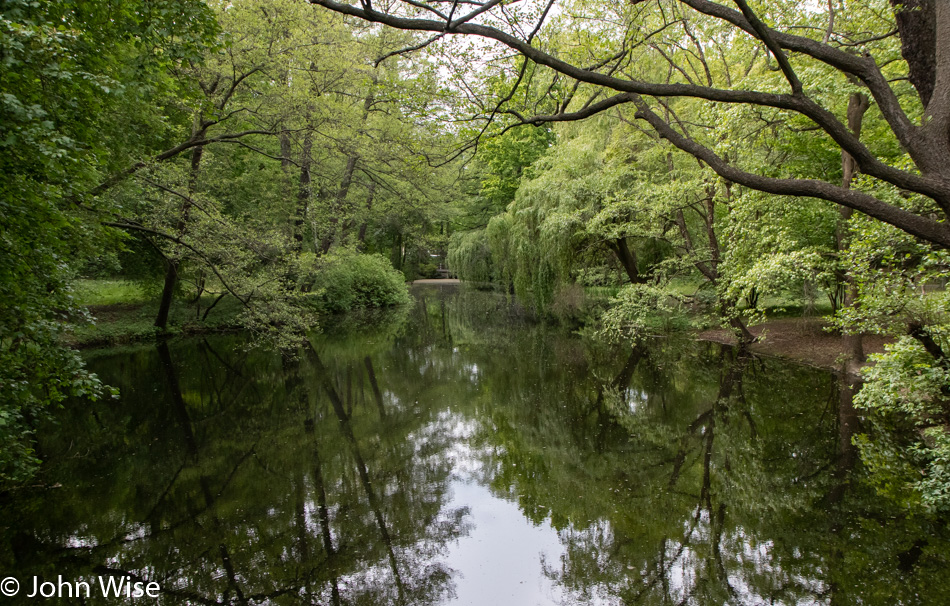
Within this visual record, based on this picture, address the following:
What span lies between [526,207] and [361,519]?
11.3m

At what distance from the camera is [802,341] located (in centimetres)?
1112

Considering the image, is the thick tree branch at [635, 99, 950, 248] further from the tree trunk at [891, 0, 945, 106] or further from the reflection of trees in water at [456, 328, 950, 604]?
the reflection of trees in water at [456, 328, 950, 604]

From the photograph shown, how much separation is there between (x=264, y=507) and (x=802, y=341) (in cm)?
1116

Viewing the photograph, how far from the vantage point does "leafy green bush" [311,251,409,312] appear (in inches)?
771

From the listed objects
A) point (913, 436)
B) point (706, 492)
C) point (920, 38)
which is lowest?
point (706, 492)

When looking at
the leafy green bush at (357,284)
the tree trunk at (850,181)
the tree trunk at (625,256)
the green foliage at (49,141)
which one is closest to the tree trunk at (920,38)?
the tree trunk at (850,181)

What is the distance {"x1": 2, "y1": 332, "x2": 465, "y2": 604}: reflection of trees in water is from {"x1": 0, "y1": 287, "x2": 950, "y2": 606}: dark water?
3cm

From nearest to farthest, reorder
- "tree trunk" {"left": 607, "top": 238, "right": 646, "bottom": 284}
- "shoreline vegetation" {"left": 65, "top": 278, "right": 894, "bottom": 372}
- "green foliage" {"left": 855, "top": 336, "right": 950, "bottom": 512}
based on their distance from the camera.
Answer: "green foliage" {"left": 855, "top": 336, "right": 950, "bottom": 512}
"shoreline vegetation" {"left": 65, "top": 278, "right": 894, "bottom": 372}
"tree trunk" {"left": 607, "top": 238, "right": 646, "bottom": 284}

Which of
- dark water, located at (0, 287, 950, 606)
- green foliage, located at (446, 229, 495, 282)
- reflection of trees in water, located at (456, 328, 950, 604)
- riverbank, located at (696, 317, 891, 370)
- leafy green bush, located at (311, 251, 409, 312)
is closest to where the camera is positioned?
reflection of trees in water, located at (456, 328, 950, 604)

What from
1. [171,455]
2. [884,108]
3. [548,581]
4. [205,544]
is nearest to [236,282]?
[171,455]

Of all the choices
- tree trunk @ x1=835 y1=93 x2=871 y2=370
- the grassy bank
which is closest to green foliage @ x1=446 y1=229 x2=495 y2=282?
the grassy bank

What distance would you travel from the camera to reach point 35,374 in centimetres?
429

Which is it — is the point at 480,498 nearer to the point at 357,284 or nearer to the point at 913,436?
the point at 913,436

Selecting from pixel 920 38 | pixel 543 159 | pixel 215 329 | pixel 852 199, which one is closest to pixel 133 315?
pixel 215 329
